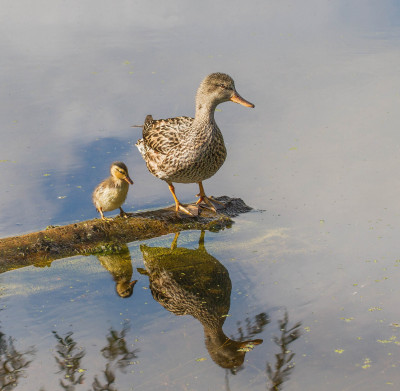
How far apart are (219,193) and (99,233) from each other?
154cm

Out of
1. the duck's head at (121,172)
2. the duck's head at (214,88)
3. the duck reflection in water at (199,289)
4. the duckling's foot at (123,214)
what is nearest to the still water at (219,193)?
the duck reflection in water at (199,289)

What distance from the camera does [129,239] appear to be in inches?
238

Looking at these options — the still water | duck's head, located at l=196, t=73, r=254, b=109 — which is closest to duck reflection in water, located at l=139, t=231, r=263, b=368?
the still water

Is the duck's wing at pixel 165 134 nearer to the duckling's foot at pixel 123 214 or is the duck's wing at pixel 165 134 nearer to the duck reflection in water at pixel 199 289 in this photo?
the duckling's foot at pixel 123 214

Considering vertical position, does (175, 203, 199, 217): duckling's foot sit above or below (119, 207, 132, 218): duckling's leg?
below

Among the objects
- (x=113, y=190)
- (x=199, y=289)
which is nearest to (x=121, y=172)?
(x=113, y=190)

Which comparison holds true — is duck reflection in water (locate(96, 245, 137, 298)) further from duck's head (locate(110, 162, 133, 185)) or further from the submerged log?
duck's head (locate(110, 162, 133, 185))

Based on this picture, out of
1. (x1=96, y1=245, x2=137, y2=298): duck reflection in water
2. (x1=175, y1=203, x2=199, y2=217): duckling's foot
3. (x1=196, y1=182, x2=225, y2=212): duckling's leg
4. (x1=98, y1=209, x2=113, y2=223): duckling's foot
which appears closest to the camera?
(x1=96, y1=245, x2=137, y2=298): duck reflection in water

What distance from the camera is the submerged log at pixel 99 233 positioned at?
5.62 meters

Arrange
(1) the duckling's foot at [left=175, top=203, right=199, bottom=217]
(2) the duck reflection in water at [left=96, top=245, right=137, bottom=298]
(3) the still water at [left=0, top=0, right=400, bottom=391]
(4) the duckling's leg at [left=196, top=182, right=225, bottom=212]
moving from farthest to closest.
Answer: (4) the duckling's leg at [left=196, top=182, right=225, bottom=212] → (1) the duckling's foot at [left=175, top=203, right=199, bottom=217] → (2) the duck reflection in water at [left=96, top=245, right=137, bottom=298] → (3) the still water at [left=0, top=0, right=400, bottom=391]

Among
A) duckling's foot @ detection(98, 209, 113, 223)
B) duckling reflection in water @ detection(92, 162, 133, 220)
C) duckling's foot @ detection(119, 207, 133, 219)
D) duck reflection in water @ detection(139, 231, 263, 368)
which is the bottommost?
duck reflection in water @ detection(139, 231, 263, 368)

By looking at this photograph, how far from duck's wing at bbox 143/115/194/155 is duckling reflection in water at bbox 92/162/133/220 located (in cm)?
47

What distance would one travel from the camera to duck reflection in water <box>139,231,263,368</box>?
14.5 ft

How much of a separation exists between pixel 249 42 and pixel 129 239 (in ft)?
18.5
